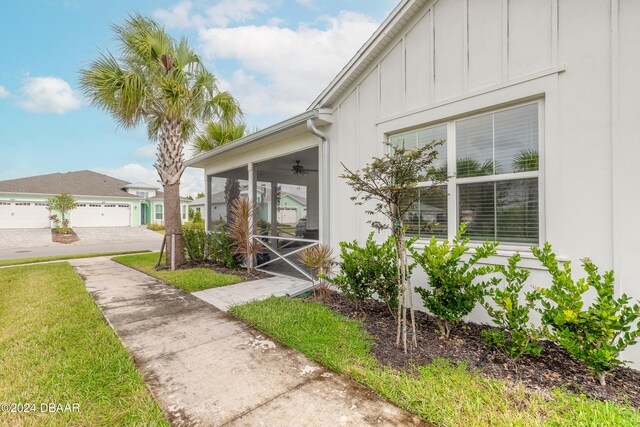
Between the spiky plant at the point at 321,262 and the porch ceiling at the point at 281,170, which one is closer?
the spiky plant at the point at 321,262

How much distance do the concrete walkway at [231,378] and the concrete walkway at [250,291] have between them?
0.54 meters

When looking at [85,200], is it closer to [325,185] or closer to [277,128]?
[277,128]

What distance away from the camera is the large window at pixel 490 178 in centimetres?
314

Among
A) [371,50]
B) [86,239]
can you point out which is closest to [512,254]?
[371,50]

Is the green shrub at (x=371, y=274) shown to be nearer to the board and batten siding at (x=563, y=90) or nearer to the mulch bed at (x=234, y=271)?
the board and batten siding at (x=563, y=90)

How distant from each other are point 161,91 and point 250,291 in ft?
18.1

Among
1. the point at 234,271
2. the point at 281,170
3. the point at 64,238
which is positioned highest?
the point at 281,170

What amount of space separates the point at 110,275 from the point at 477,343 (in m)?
8.25

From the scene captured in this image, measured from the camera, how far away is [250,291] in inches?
211

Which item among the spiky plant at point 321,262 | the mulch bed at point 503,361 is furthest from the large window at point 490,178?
the spiky plant at point 321,262

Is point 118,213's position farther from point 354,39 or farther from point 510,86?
point 510,86

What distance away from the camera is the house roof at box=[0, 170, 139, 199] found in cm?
2297

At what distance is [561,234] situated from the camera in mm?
2861

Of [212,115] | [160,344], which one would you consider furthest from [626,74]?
[212,115]
